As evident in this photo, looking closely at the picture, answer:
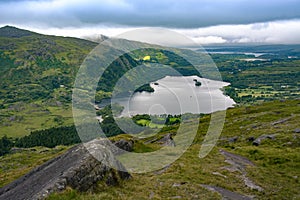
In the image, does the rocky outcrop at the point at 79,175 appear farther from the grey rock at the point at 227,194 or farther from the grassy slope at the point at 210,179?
the grey rock at the point at 227,194

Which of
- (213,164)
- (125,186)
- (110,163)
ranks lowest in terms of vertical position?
(213,164)

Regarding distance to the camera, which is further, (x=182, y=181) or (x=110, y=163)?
(x=182, y=181)

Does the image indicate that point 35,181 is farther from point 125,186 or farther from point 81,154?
point 125,186

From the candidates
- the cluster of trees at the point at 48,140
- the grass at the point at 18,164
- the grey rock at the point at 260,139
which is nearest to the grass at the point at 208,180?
the grey rock at the point at 260,139

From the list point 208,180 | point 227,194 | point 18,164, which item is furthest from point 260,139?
point 18,164

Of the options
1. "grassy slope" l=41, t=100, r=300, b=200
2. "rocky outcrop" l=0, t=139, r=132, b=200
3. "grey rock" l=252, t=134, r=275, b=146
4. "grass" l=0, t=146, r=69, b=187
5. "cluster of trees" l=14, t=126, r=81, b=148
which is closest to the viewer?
"rocky outcrop" l=0, t=139, r=132, b=200

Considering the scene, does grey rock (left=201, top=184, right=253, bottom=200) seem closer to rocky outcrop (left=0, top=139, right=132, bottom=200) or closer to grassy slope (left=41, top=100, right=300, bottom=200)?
grassy slope (left=41, top=100, right=300, bottom=200)

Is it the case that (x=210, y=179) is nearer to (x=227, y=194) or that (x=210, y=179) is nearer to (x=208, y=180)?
(x=208, y=180)

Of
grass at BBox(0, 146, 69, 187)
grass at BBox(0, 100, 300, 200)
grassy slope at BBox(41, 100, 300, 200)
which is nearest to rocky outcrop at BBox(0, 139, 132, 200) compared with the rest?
grass at BBox(0, 100, 300, 200)

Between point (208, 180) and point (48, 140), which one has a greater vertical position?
point (208, 180)

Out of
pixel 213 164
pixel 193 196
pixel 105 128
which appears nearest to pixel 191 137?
pixel 213 164

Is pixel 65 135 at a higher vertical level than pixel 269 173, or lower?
lower
